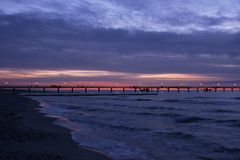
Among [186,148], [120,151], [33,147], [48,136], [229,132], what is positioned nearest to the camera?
[33,147]

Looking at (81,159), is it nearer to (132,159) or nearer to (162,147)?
(132,159)

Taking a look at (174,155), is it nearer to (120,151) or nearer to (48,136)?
(120,151)

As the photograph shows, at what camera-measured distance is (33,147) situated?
35.1ft

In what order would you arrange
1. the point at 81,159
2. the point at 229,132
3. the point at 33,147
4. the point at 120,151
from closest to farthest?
the point at 81,159, the point at 33,147, the point at 120,151, the point at 229,132

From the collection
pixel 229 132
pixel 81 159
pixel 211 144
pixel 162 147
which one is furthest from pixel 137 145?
pixel 229 132

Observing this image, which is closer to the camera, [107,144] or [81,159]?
[81,159]

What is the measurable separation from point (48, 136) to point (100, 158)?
4.17 metres

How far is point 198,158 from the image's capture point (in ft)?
35.6

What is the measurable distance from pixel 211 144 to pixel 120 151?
3786 millimetres

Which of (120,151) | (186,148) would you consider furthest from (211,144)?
(120,151)

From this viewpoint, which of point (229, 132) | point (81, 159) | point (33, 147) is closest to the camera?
point (81, 159)

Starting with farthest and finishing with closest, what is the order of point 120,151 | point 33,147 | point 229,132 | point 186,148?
point 229,132 < point 186,148 < point 120,151 < point 33,147

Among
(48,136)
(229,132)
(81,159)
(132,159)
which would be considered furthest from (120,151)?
(229,132)

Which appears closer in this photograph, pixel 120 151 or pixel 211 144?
pixel 120 151
